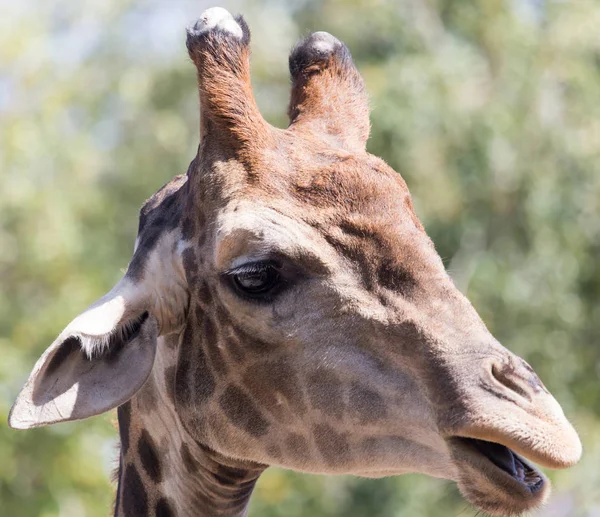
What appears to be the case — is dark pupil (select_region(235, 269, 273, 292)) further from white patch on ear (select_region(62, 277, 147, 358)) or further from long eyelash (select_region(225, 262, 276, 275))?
white patch on ear (select_region(62, 277, 147, 358))

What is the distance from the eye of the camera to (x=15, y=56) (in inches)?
941

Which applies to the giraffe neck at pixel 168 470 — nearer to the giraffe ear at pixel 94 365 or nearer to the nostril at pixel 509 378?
the giraffe ear at pixel 94 365

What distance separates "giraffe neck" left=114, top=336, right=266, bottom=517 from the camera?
16.7ft

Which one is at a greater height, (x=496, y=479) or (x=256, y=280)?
(x=256, y=280)

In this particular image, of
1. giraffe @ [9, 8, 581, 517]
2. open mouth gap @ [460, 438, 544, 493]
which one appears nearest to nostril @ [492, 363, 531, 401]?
giraffe @ [9, 8, 581, 517]

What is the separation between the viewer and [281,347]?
4688 millimetres

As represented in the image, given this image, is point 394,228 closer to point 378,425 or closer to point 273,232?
point 273,232

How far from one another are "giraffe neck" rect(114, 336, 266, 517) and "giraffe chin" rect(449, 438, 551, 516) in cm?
121

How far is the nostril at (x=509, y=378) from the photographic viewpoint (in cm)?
414

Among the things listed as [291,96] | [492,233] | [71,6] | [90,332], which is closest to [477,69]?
[492,233]

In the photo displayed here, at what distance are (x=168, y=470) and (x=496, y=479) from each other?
5.59ft

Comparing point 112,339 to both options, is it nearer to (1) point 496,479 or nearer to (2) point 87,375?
(2) point 87,375

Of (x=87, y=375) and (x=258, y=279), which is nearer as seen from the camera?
(x=258, y=279)

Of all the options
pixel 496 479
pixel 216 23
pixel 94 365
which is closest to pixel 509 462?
pixel 496 479
